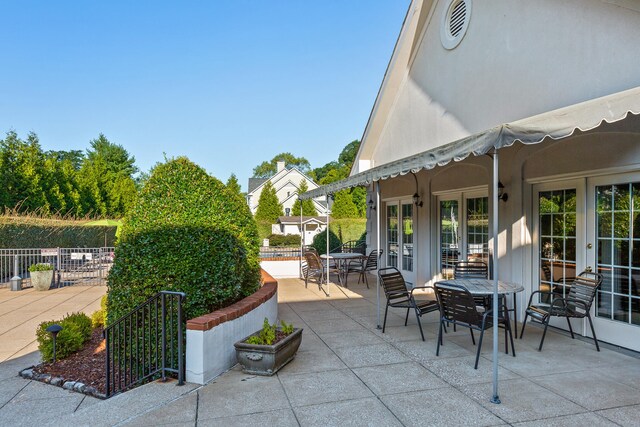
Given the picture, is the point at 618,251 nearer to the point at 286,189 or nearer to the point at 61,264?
the point at 61,264

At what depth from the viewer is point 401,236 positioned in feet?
34.4

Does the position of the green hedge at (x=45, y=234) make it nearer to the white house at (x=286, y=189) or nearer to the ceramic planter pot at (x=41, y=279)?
the ceramic planter pot at (x=41, y=279)

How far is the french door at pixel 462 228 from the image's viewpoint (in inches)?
292

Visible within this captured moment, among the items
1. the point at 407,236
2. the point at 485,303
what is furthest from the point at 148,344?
the point at 407,236

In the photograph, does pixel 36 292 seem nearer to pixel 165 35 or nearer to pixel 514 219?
pixel 165 35

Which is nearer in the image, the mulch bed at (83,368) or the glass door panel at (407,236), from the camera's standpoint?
the mulch bed at (83,368)

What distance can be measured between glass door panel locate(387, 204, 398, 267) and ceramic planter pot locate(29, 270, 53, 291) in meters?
9.57

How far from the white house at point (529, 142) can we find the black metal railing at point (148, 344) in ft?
10.2

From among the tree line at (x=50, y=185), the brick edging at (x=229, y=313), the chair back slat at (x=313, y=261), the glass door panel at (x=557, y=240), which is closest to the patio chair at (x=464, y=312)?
the glass door panel at (x=557, y=240)

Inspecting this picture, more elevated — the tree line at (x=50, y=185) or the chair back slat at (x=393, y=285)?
the tree line at (x=50, y=185)

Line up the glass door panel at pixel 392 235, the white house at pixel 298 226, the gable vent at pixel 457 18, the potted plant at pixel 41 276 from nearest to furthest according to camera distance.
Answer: the gable vent at pixel 457 18 < the potted plant at pixel 41 276 < the glass door panel at pixel 392 235 < the white house at pixel 298 226

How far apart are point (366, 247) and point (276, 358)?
8.92 meters

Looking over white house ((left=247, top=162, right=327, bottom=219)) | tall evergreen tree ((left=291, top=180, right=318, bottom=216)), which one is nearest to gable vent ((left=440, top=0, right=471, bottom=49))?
tall evergreen tree ((left=291, top=180, right=318, bottom=216))

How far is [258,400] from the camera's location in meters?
3.54
